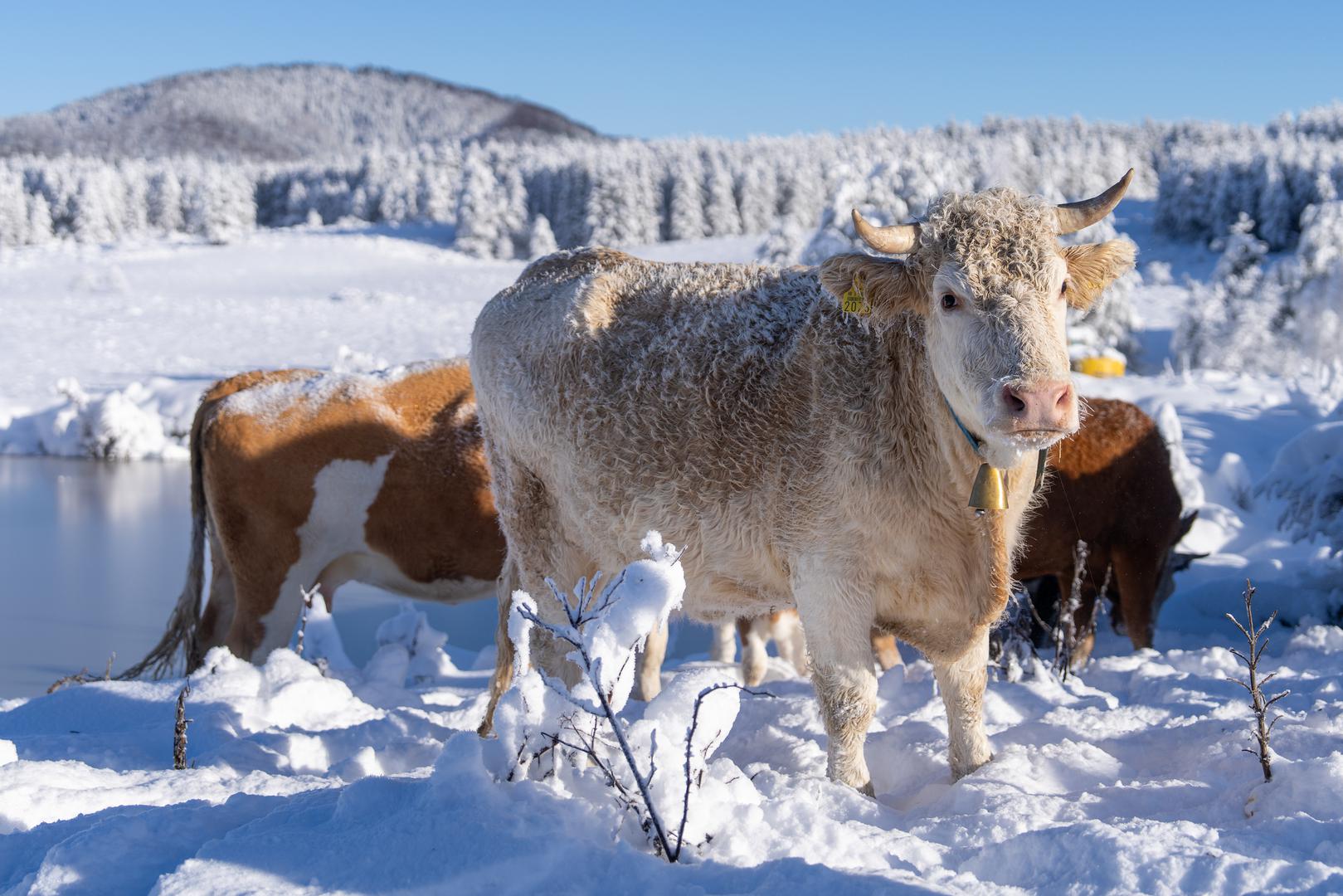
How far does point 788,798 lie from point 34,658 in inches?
268

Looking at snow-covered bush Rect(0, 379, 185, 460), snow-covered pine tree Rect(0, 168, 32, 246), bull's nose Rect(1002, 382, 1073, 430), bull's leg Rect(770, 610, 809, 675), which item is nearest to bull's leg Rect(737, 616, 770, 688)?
bull's leg Rect(770, 610, 809, 675)

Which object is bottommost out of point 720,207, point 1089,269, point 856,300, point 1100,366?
point 1100,366

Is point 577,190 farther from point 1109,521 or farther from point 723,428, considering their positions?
point 723,428

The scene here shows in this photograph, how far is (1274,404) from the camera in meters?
15.3

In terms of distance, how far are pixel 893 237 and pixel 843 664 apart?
122 centimetres

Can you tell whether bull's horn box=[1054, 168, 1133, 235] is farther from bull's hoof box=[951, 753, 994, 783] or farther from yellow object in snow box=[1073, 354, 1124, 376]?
yellow object in snow box=[1073, 354, 1124, 376]

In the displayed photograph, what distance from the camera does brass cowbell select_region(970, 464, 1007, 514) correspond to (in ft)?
9.67

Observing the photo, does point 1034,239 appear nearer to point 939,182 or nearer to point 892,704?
point 892,704

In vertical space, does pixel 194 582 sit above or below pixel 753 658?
above

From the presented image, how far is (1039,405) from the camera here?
8.45 ft

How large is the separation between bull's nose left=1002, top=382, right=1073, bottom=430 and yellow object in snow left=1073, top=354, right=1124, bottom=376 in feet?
67.2

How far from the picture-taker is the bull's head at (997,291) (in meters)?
2.63

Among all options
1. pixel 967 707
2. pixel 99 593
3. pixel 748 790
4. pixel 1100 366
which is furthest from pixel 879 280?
pixel 1100 366

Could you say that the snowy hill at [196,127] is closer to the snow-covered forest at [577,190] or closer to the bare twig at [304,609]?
the snow-covered forest at [577,190]
